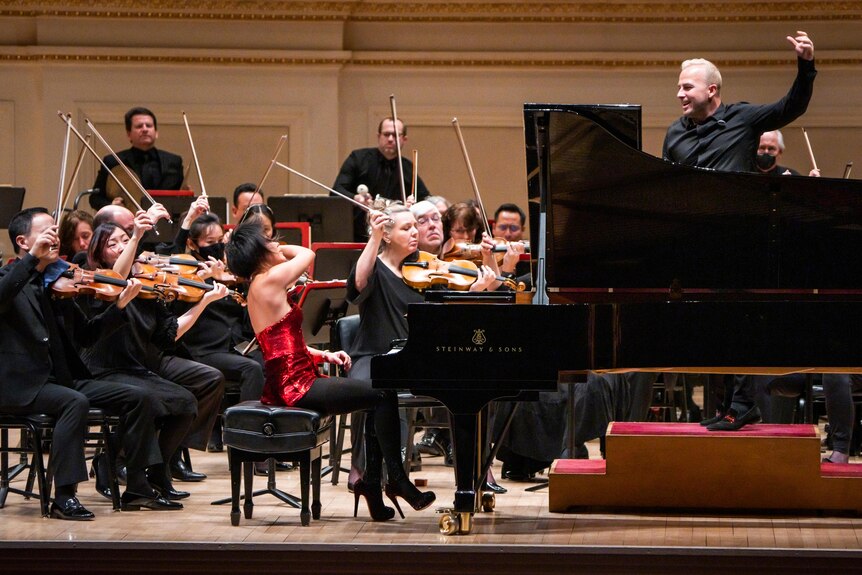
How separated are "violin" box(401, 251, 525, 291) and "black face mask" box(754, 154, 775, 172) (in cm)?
154

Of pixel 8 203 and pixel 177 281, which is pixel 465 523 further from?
pixel 8 203

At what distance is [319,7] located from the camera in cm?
814

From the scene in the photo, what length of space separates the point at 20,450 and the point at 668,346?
2.16 metres

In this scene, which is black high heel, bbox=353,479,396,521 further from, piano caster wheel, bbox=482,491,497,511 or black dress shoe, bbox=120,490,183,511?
black dress shoe, bbox=120,490,183,511

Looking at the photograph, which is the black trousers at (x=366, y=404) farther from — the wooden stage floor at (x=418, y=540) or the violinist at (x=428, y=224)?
the violinist at (x=428, y=224)

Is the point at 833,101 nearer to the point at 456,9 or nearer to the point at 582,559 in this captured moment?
the point at 456,9

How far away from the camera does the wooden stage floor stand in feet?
10.8

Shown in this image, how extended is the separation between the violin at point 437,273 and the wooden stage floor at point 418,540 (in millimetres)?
771

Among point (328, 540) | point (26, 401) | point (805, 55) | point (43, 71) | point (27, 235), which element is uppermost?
point (43, 71)

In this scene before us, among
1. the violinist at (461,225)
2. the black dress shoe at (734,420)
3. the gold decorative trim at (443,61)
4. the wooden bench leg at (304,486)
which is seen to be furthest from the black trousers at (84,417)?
the gold decorative trim at (443,61)

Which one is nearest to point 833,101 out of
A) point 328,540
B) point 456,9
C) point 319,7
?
point 456,9

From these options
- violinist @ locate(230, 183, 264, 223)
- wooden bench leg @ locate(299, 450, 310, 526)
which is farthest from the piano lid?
violinist @ locate(230, 183, 264, 223)

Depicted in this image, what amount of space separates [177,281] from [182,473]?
78 centimetres

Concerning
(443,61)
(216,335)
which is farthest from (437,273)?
(443,61)
